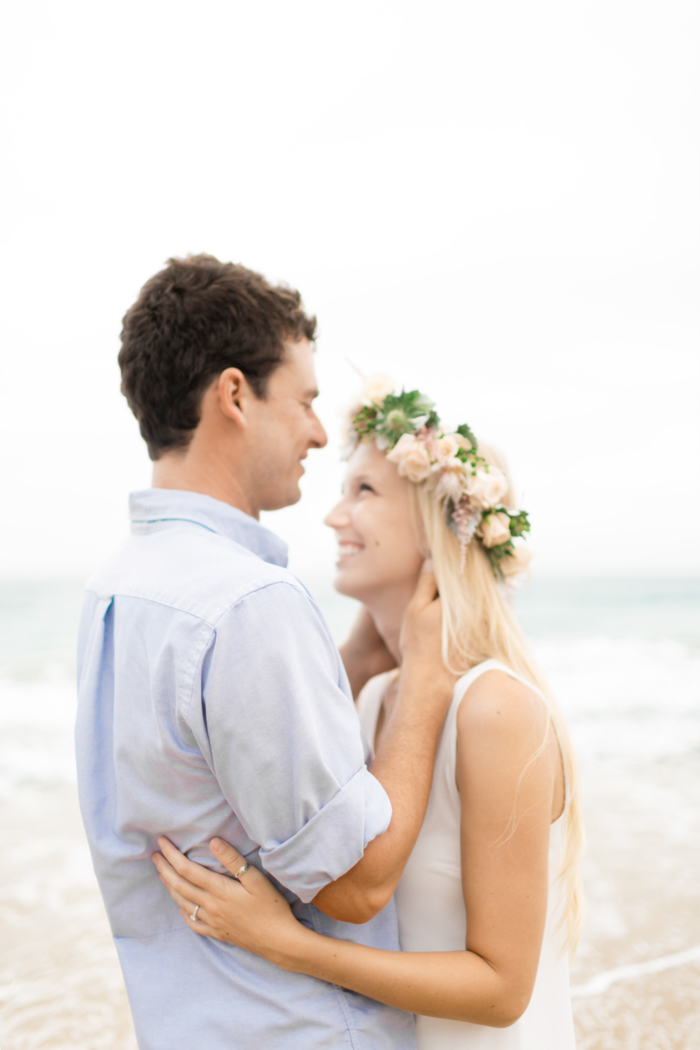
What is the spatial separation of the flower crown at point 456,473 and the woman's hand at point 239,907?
1.36 meters

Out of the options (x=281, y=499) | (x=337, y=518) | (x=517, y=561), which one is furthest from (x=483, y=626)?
(x=281, y=499)

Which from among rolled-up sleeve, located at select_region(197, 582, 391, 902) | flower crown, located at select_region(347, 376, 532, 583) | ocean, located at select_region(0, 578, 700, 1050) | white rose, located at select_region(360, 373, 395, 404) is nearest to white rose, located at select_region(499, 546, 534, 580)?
flower crown, located at select_region(347, 376, 532, 583)

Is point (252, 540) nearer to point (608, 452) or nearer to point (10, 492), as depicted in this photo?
point (10, 492)

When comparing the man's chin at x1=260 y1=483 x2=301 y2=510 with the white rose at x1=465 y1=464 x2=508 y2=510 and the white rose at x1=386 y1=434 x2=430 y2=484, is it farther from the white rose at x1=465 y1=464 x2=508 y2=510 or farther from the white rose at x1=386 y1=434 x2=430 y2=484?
the white rose at x1=465 y1=464 x2=508 y2=510

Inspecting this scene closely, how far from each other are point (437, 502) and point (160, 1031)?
6.16 feet

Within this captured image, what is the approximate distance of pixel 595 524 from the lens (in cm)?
3145

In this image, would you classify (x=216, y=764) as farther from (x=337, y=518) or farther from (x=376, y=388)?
(x=376, y=388)

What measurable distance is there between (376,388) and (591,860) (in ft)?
22.5

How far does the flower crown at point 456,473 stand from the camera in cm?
269

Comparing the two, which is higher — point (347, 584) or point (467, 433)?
point (467, 433)

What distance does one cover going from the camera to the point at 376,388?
2.98 metres

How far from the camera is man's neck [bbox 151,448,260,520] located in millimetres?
2045

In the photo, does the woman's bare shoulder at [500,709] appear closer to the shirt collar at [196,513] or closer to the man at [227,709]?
the man at [227,709]

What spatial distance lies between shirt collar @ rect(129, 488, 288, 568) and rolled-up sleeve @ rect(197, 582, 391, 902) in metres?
0.44
